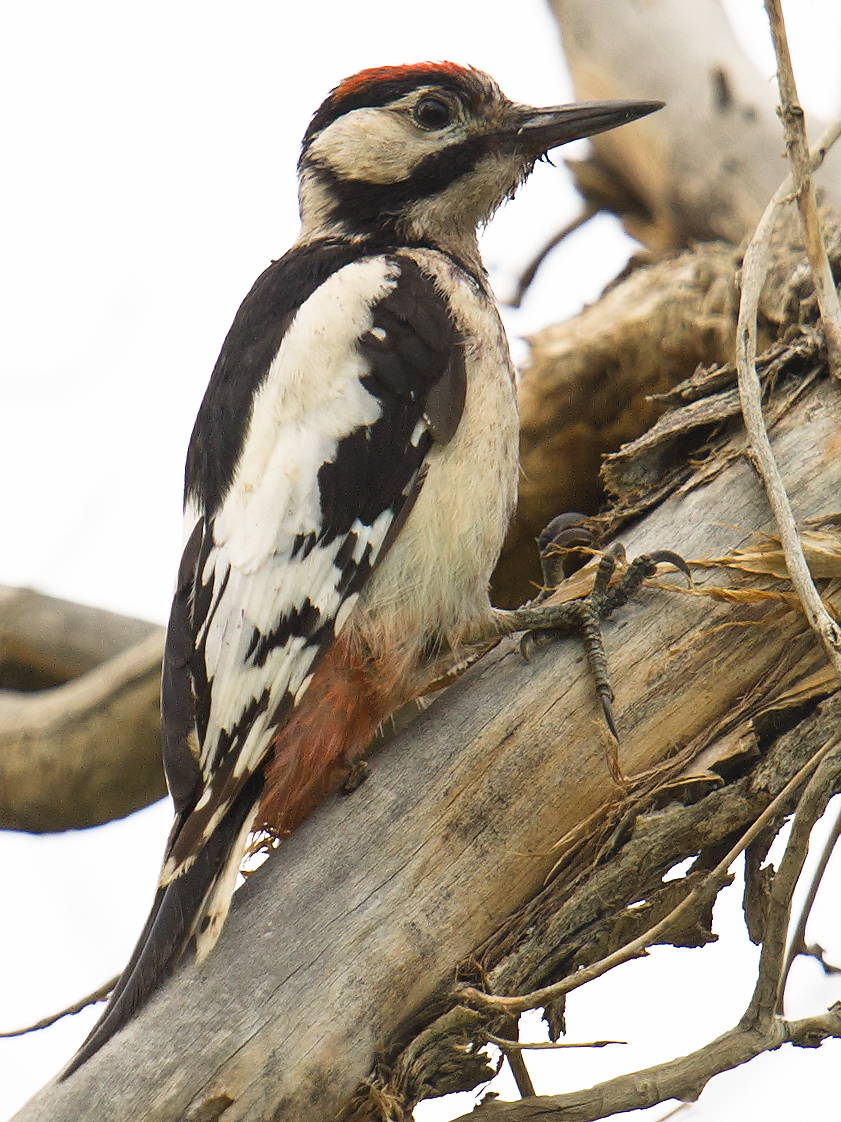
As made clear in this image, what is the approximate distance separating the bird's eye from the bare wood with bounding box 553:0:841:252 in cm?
80

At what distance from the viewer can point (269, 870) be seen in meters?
1.68

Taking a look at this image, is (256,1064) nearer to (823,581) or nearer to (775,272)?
(823,581)

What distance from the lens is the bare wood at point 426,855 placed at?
58.7 inches

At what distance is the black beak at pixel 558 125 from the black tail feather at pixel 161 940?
1589 millimetres

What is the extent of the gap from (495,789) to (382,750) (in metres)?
0.21

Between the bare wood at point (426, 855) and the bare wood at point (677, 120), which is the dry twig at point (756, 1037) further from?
the bare wood at point (677, 120)

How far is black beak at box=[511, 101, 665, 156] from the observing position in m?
2.34

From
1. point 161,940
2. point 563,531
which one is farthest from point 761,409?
point 161,940

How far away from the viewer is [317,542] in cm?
182

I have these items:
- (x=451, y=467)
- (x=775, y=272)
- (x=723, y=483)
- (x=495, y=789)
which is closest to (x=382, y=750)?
(x=495, y=789)

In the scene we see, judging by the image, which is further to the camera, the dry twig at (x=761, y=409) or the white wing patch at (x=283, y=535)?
the white wing patch at (x=283, y=535)

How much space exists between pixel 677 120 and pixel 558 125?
2.28ft

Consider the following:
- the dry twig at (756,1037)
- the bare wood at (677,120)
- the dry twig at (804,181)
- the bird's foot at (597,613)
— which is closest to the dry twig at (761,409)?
the dry twig at (804,181)

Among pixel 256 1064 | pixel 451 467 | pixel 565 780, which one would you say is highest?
pixel 451 467
